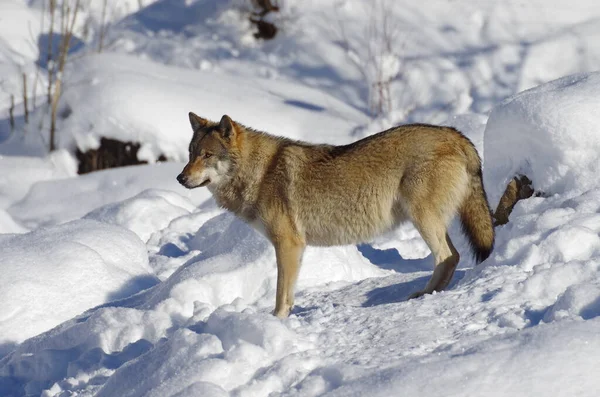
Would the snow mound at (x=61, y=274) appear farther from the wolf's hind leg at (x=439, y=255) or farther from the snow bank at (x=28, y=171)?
the snow bank at (x=28, y=171)

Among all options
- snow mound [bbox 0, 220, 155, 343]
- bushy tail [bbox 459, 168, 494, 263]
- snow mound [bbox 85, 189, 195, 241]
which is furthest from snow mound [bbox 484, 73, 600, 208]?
snow mound [bbox 85, 189, 195, 241]

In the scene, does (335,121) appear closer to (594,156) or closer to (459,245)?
(459,245)

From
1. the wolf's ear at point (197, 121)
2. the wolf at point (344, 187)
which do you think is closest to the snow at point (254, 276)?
the wolf at point (344, 187)

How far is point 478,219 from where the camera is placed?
20.7 feet

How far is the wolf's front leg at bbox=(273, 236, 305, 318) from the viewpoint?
626cm

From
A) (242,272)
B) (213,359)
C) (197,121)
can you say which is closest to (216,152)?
(197,121)

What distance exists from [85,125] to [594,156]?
1065 centimetres

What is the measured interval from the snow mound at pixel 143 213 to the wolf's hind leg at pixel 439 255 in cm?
502

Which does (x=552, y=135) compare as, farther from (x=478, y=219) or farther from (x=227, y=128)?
(x=227, y=128)

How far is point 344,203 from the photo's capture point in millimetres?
6371

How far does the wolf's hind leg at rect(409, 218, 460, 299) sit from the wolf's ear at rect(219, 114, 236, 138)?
1.50m

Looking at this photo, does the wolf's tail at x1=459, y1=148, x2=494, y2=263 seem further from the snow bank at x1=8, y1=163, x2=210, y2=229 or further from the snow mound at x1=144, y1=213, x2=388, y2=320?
the snow bank at x1=8, y1=163, x2=210, y2=229

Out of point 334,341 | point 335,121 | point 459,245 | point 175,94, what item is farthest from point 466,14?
point 334,341

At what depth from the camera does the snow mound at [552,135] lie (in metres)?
6.91
